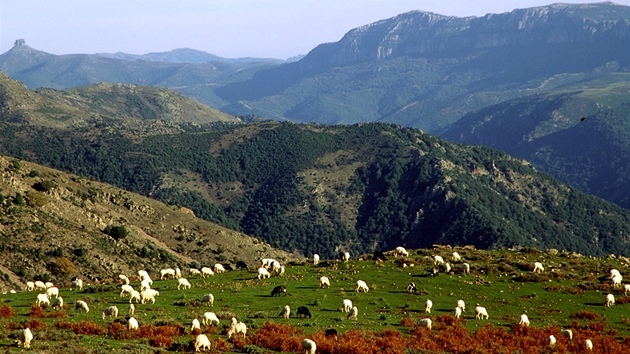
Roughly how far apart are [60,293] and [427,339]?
26.0 m

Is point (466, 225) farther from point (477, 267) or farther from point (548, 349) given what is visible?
point (548, 349)

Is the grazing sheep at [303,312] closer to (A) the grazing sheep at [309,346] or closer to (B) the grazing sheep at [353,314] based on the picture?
(B) the grazing sheep at [353,314]

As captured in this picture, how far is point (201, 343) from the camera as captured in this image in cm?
2877

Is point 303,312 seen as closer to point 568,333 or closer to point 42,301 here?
point 568,333

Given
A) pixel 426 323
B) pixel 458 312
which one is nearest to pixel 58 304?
pixel 426 323

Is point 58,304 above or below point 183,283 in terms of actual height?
above

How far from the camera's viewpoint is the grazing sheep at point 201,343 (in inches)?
1130

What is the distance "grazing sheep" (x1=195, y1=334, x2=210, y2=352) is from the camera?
1130 inches

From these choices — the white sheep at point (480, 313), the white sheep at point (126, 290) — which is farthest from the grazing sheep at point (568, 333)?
the white sheep at point (126, 290)

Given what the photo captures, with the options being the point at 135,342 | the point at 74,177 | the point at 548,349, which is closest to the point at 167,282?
the point at 135,342

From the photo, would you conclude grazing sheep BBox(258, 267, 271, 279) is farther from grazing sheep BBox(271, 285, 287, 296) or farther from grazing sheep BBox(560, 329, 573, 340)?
grazing sheep BBox(560, 329, 573, 340)

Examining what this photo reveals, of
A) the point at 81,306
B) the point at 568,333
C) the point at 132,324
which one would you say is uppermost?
the point at 132,324

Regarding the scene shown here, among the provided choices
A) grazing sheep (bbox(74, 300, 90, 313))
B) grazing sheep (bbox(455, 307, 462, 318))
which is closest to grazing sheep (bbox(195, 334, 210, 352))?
grazing sheep (bbox(74, 300, 90, 313))

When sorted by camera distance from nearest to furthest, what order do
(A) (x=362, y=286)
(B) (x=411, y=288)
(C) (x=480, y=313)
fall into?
1. (C) (x=480, y=313)
2. (A) (x=362, y=286)
3. (B) (x=411, y=288)
